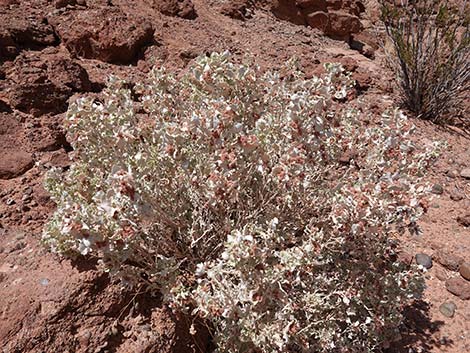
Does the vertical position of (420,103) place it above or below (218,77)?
below

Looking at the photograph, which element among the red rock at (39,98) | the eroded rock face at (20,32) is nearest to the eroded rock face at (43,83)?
the red rock at (39,98)

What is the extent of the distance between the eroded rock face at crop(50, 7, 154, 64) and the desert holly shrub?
7.44ft

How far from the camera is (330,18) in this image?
27.3ft

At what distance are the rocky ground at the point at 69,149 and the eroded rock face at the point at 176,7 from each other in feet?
0.05

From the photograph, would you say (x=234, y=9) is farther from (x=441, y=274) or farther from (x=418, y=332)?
(x=418, y=332)

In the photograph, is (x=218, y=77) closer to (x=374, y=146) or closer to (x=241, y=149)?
(x=241, y=149)

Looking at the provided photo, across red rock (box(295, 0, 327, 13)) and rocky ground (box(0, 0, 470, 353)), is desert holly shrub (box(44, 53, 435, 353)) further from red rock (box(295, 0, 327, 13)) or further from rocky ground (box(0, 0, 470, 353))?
red rock (box(295, 0, 327, 13))

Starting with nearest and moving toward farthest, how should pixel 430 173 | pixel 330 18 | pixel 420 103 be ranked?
pixel 430 173
pixel 420 103
pixel 330 18

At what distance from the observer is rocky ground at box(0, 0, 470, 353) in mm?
2676

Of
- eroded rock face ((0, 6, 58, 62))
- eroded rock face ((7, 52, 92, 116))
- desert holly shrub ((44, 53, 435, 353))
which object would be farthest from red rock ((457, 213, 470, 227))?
eroded rock face ((0, 6, 58, 62))

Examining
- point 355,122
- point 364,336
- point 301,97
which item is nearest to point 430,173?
point 355,122

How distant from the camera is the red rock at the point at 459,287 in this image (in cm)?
382

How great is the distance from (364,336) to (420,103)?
4.37 m

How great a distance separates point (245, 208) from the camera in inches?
122
